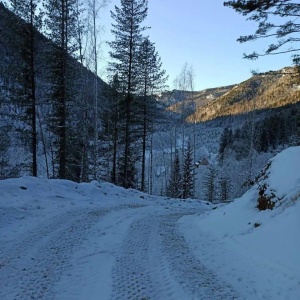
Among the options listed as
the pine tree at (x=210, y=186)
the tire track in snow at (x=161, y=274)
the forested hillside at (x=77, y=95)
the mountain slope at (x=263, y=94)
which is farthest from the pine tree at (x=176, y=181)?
the tire track in snow at (x=161, y=274)

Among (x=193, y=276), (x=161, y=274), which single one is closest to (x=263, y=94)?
(x=193, y=276)

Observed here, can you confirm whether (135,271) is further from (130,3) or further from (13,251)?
(130,3)

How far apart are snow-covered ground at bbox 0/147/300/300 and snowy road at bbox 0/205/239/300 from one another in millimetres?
14

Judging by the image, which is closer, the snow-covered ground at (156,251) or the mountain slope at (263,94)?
the snow-covered ground at (156,251)

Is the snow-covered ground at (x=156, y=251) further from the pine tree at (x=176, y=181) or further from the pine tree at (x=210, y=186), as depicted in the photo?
the pine tree at (x=210, y=186)

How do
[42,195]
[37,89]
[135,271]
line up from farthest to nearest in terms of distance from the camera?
[37,89]
[42,195]
[135,271]

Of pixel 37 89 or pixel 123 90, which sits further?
pixel 123 90

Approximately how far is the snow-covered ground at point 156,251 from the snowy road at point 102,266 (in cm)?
1

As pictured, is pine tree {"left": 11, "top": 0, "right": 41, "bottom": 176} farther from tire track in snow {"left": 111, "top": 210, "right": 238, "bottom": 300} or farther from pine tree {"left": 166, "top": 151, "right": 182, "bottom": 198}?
pine tree {"left": 166, "top": 151, "right": 182, "bottom": 198}

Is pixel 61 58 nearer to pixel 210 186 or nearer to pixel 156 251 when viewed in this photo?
pixel 156 251

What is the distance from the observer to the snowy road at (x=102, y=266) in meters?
3.89

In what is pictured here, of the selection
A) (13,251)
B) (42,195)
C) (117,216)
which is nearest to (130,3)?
(42,195)

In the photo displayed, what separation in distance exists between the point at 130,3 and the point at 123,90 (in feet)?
21.1

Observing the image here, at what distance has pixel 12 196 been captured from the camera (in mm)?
10062
